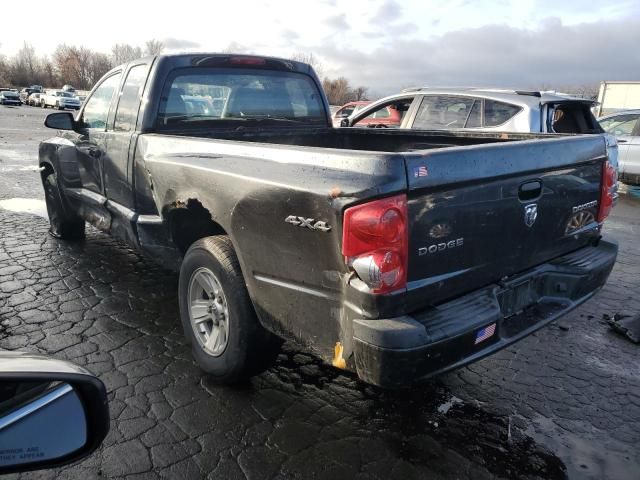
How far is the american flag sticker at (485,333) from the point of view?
2434 mm

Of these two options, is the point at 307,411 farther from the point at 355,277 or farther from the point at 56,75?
the point at 56,75

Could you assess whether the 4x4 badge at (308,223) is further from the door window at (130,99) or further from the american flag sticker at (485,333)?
the door window at (130,99)

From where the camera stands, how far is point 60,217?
234 inches

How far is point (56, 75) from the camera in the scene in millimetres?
96500

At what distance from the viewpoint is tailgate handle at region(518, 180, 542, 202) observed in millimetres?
2666

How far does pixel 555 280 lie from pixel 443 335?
114cm

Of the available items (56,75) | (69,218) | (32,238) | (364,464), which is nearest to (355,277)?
(364,464)

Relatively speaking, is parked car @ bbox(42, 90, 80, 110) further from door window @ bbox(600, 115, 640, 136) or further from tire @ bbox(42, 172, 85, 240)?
door window @ bbox(600, 115, 640, 136)

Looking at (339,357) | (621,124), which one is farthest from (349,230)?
(621,124)

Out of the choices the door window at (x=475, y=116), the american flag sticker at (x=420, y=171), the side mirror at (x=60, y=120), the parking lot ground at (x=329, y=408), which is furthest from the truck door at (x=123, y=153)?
the door window at (x=475, y=116)

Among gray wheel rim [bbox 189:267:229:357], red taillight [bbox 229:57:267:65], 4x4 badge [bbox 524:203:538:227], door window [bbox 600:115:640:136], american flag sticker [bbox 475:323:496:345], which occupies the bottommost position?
gray wheel rim [bbox 189:267:229:357]

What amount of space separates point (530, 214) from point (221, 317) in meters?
1.90

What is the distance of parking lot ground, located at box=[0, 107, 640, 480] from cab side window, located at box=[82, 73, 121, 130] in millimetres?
1596

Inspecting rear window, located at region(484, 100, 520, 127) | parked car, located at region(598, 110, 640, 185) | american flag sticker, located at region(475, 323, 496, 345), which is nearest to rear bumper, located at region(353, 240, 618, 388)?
american flag sticker, located at region(475, 323, 496, 345)
